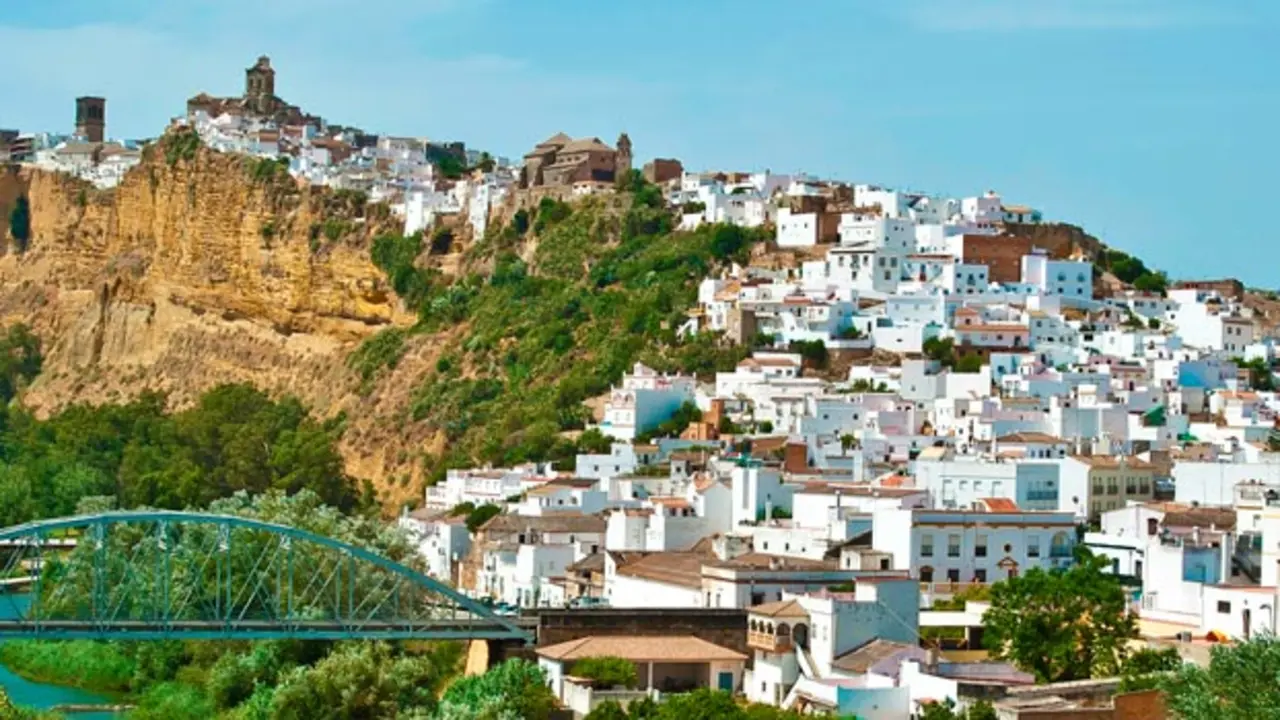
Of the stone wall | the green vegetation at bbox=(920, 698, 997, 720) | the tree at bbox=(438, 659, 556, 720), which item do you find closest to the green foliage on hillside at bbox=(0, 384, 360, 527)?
the stone wall

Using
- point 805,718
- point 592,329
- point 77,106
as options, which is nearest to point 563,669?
point 805,718

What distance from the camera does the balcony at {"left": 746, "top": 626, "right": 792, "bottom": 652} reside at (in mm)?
31000

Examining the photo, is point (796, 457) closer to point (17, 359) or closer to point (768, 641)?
point (768, 641)

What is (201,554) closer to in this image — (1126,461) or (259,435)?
(1126,461)

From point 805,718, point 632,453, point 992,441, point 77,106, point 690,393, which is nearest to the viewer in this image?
point 805,718

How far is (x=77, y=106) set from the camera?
102812mm

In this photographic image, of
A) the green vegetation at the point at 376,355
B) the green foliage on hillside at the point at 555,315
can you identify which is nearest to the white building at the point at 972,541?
the green foliage on hillside at the point at 555,315

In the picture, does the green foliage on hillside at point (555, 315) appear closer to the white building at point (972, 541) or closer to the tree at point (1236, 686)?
the white building at point (972, 541)

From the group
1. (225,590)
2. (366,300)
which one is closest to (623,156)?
(366,300)

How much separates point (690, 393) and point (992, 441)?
992 centimetres

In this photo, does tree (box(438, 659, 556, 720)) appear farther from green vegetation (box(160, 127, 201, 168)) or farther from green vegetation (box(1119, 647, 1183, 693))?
green vegetation (box(160, 127, 201, 168))

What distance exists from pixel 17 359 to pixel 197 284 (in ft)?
34.9

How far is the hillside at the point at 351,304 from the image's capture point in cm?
6206

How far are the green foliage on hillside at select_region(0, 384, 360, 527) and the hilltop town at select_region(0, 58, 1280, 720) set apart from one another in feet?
13.2
